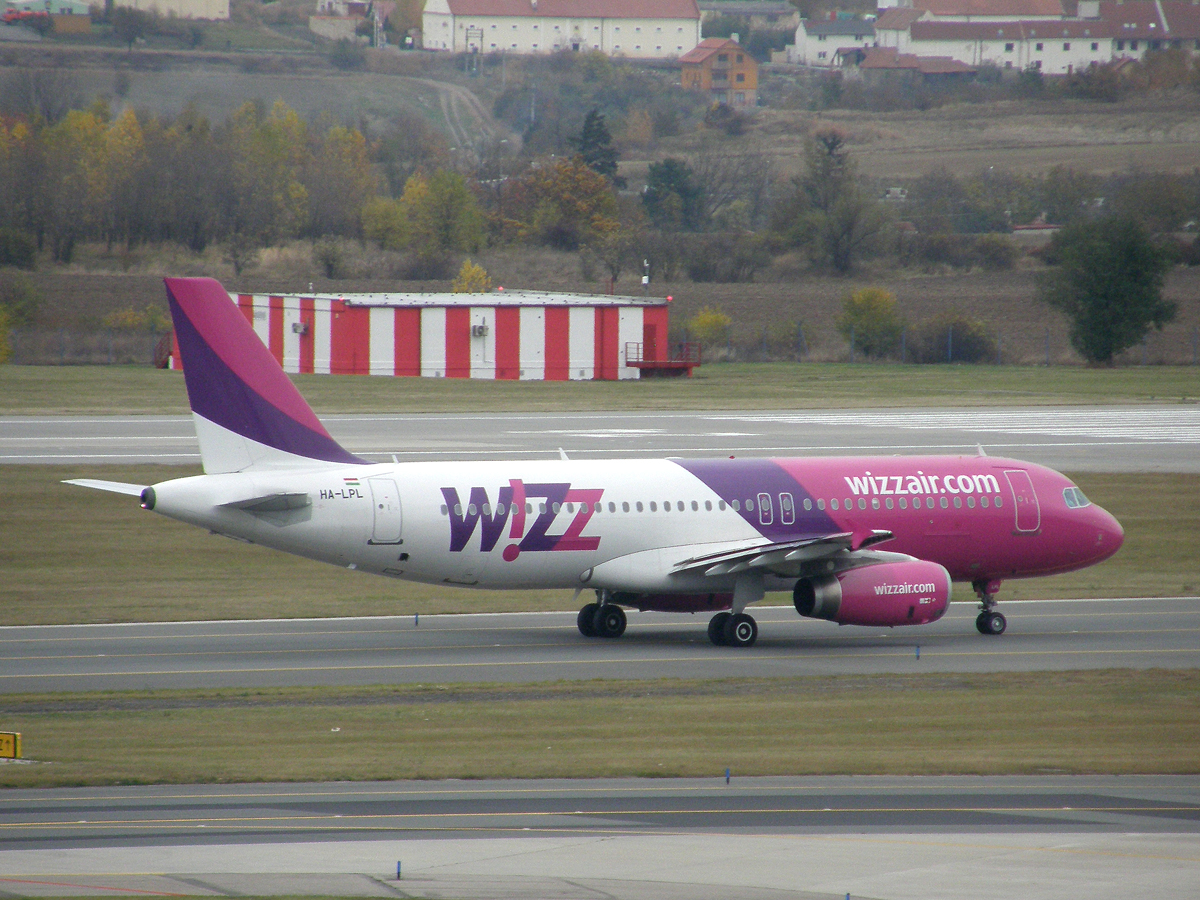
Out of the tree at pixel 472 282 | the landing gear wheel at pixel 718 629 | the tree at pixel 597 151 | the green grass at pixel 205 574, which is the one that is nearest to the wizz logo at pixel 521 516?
the landing gear wheel at pixel 718 629

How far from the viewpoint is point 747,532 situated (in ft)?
112

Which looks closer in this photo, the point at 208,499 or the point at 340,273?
the point at 208,499

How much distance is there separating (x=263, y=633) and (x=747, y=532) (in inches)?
437

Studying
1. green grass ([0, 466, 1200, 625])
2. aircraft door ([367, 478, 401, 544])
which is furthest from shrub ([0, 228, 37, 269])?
aircraft door ([367, 478, 401, 544])

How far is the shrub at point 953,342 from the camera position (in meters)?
116

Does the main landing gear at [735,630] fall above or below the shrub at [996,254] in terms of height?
below

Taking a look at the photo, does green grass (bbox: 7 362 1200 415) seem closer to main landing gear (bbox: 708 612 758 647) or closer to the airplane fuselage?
the airplane fuselage

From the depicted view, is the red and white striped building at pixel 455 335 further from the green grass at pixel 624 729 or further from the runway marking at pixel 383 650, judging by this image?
the green grass at pixel 624 729

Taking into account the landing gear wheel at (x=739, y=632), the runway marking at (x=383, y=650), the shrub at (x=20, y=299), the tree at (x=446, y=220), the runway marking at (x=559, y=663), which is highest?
the tree at (x=446, y=220)

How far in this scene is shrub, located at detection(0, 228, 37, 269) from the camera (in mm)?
136250

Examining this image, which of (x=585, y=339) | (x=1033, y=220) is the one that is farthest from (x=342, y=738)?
(x=1033, y=220)

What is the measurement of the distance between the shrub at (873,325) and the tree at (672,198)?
56.7m

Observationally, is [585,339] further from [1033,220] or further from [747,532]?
[1033,220]

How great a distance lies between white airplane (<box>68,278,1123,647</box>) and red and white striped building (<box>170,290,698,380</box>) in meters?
Result: 66.2
